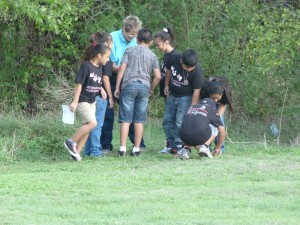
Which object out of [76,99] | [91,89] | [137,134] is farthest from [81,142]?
[137,134]

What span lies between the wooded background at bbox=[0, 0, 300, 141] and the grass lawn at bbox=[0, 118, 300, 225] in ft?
10.9

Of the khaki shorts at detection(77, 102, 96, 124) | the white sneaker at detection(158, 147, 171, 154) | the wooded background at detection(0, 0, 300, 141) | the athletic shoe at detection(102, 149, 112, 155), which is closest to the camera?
the khaki shorts at detection(77, 102, 96, 124)

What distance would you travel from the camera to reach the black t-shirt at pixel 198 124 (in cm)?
1124

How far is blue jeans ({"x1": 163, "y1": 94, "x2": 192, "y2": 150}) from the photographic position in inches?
472

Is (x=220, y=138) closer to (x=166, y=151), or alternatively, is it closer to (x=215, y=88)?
(x=215, y=88)

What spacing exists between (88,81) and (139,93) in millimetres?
794

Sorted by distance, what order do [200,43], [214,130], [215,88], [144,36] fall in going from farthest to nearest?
[200,43] < [144,36] < [215,88] < [214,130]

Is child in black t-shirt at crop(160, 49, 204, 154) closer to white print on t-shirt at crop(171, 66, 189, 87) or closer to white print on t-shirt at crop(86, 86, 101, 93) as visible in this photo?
white print on t-shirt at crop(171, 66, 189, 87)

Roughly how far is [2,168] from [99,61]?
1900 millimetres

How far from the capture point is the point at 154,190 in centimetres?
907

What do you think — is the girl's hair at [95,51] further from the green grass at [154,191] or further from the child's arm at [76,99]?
the green grass at [154,191]

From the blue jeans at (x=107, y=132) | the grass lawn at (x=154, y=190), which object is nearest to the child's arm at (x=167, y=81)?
the blue jeans at (x=107, y=132)

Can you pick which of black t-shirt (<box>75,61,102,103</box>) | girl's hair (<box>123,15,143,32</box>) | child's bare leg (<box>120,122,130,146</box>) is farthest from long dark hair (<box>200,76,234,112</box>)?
black t-shirt (<box>75,61,102,103</box>)

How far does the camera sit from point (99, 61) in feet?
37.6
